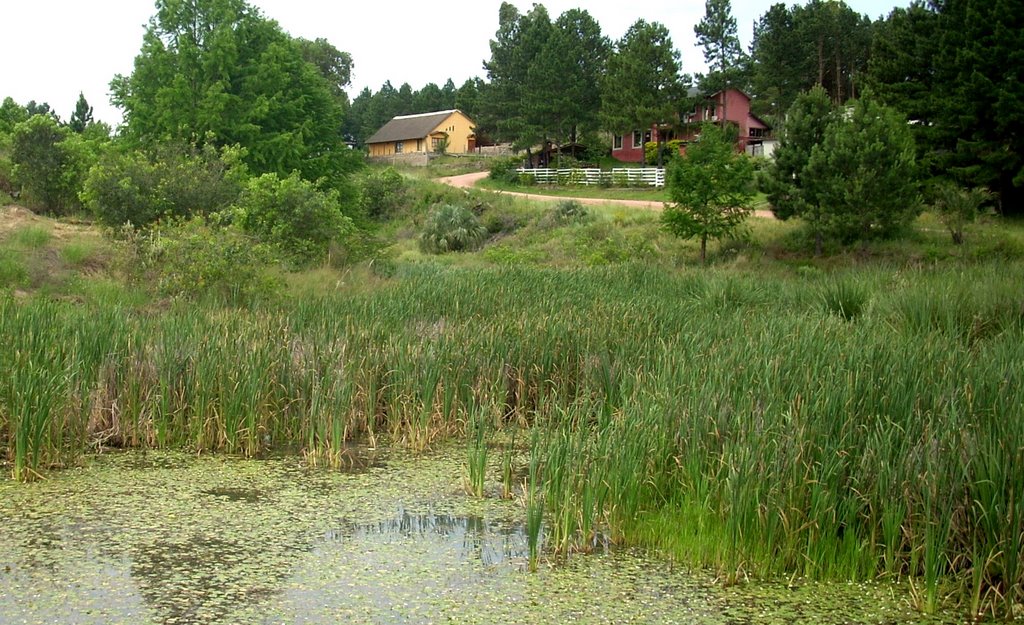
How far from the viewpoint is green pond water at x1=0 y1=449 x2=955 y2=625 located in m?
5.05

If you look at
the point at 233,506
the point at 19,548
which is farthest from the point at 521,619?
the point at 19,548

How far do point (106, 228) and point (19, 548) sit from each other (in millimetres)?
12626

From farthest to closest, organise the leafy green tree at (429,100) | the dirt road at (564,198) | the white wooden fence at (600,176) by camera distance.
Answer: the leafy green tree at (429,100) < the white wooden fence at (600,176) < the dirt road at (564,198)

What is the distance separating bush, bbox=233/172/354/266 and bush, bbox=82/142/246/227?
3.55 feet

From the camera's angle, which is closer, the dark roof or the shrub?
the shrub

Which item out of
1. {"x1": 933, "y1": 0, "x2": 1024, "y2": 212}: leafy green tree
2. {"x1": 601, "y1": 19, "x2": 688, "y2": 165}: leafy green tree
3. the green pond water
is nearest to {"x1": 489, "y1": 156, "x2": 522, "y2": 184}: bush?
{"x1": 601, "y1": 19, "x2": 688, "y2": 165}: leafy green tree

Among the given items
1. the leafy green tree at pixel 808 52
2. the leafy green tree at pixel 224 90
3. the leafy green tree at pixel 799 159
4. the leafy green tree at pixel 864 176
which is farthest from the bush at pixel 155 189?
the leafy green tree at pixel 808 52

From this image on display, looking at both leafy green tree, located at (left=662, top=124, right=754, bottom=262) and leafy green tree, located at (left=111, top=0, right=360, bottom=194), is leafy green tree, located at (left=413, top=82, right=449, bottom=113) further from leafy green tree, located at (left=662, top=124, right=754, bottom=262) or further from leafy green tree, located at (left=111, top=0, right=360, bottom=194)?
leafy green tree, located at (left=662, top=124, right=754, bottom=262)

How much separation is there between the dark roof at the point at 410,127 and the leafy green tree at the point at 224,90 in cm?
3894

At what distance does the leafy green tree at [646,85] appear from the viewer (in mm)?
46219

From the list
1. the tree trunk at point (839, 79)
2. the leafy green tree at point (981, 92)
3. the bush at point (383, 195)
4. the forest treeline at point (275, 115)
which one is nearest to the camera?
the forest treeline at point (275, 115)

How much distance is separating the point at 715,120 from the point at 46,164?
111 ft

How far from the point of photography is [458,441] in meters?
8.42

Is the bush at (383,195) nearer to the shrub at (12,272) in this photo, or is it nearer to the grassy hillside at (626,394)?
the shrub at (12,272)
